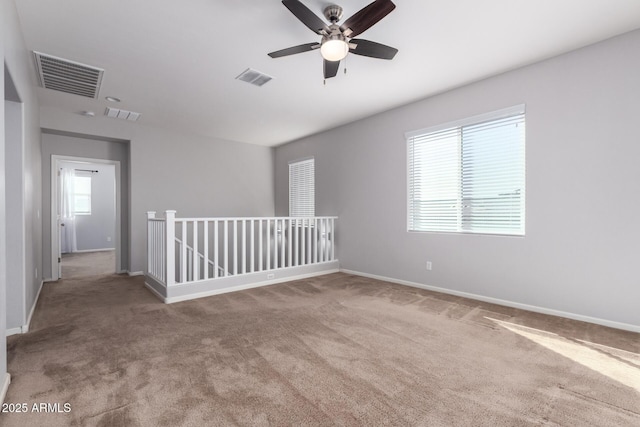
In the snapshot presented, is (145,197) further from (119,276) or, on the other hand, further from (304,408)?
(304,408)

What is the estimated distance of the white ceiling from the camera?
93.4 inches

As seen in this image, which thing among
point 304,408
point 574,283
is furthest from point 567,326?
point 304,408

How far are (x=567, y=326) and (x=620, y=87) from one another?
2.23 meters

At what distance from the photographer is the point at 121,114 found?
15.8ft

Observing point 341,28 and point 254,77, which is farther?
point 254,77

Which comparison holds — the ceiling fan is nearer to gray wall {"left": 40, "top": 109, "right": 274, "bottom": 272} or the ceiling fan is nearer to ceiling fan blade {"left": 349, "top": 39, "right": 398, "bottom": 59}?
ceiling fan blade {"left": 349, "top": 39, "right": 398, "bottom": 59}

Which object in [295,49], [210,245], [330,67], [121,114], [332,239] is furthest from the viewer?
[210,245]

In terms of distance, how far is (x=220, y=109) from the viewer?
4.60 m

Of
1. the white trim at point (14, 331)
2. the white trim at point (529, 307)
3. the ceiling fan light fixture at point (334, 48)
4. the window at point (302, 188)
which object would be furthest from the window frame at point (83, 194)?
the ceiling fan light fixture at point (334, 48)

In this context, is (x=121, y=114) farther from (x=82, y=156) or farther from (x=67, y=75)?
(x=67, y=75)

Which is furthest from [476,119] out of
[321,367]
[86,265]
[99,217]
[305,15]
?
[99,217]

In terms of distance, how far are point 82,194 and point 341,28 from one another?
9.61m

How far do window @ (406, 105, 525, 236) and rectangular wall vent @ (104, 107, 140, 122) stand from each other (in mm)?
4322

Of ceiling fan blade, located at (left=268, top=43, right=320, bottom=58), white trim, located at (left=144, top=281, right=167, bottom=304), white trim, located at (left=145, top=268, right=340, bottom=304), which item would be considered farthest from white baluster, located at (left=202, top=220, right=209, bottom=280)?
ceiling fan blade, located at (left=268, top=43, right=320, bottom=58)
